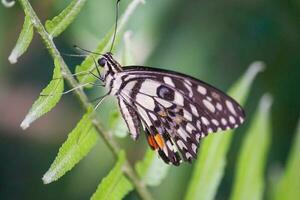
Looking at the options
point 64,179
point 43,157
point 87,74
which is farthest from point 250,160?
point 43,157

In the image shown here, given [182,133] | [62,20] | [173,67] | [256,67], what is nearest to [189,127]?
[182,133]

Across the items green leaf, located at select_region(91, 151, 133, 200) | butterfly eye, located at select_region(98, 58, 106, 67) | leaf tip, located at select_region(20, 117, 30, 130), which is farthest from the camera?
butterfly eye, located at select_region(98, 58, 106, 67)

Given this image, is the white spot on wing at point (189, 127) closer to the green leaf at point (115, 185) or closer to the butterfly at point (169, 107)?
the butterfly at point (169, 107)

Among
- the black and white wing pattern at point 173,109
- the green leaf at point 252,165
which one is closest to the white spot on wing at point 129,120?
the black and white wing pattern at point 173,109

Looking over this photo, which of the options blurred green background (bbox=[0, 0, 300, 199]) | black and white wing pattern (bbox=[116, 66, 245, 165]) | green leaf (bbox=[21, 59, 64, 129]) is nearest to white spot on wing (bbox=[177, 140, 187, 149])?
black and white wing pattern (bbox=[116, 66, 245, 165])

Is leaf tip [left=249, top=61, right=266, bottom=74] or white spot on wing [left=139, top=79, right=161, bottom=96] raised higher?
white spot on wing [left=139, top=79, right=161, bottom=96]

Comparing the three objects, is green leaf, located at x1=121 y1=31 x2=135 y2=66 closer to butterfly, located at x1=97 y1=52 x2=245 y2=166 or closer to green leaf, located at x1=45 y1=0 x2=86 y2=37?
butterfly, located at x1=97 y1=52 x2=245 y2=166
